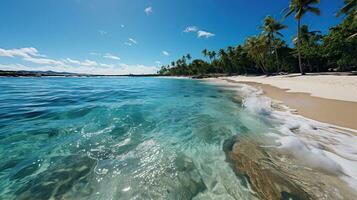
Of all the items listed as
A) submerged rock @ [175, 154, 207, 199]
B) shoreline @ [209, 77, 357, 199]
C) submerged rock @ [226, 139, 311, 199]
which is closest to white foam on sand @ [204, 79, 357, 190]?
shoreline @ [209, 77, 357, 199]

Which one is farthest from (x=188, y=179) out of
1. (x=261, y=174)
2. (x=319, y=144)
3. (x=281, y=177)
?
(x=319, y=144)

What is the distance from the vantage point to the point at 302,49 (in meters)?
37.3

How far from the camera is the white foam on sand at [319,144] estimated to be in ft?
11.5

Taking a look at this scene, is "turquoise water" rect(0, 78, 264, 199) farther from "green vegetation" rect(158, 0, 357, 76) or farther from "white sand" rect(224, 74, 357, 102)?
"green vegetation" rect(158, 0, 357, 76)

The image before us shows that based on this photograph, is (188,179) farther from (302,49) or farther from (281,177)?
(302,49)

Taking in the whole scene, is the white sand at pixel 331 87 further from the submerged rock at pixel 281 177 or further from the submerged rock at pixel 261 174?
the submerged rock at pixel 261 174

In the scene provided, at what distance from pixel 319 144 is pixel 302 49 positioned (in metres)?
42.7

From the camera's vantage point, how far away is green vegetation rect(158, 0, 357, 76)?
2622 cm

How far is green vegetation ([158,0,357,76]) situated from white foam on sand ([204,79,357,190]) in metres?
25.3

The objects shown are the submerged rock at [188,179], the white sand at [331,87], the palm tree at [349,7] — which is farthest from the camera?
the palm tree at [349,7]

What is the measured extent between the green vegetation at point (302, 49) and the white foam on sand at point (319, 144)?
83.0 ft

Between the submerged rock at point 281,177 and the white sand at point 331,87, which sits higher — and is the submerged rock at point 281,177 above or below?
below

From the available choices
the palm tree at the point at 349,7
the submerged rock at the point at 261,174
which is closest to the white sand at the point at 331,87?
the submerged rock at the point at 261,174

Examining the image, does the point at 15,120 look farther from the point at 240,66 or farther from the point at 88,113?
the point at 240,66
